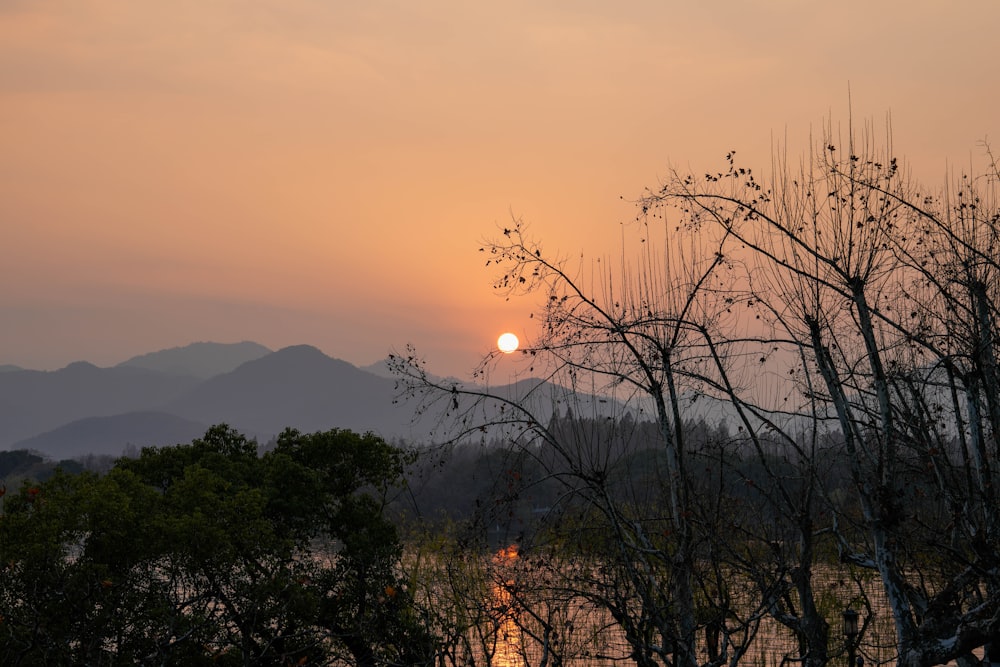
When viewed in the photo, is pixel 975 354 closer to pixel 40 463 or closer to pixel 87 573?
pixel 87 573

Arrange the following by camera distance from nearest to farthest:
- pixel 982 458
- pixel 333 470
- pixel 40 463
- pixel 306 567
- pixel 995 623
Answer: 1. pixel 995 623
2. pixel 982 458
3. pixel 306 567
4. pixel 333 470
5. pixel 40 463

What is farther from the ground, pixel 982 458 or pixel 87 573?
pixel 982 458

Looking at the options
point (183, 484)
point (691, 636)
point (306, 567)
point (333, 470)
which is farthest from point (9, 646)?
point (691, 636)

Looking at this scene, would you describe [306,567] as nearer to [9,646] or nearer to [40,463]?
[9,646]

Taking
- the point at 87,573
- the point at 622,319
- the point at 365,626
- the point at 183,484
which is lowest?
the point at 365,626

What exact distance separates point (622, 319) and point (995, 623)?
5.44 metres

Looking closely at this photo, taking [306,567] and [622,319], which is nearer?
[622,319]

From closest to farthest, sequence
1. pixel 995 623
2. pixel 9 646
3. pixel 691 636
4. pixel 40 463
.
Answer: pixel 995 623
pixel 691 636
pixel 9 646
pixel 40 463

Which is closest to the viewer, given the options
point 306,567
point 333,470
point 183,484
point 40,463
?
point 183,484

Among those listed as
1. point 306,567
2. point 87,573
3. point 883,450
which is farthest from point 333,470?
point 883,450

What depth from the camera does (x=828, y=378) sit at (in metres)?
10.5

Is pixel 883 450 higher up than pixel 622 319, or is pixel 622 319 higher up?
pixel 622 319

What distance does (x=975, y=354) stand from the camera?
10.7 metres

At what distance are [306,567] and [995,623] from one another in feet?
58.1
